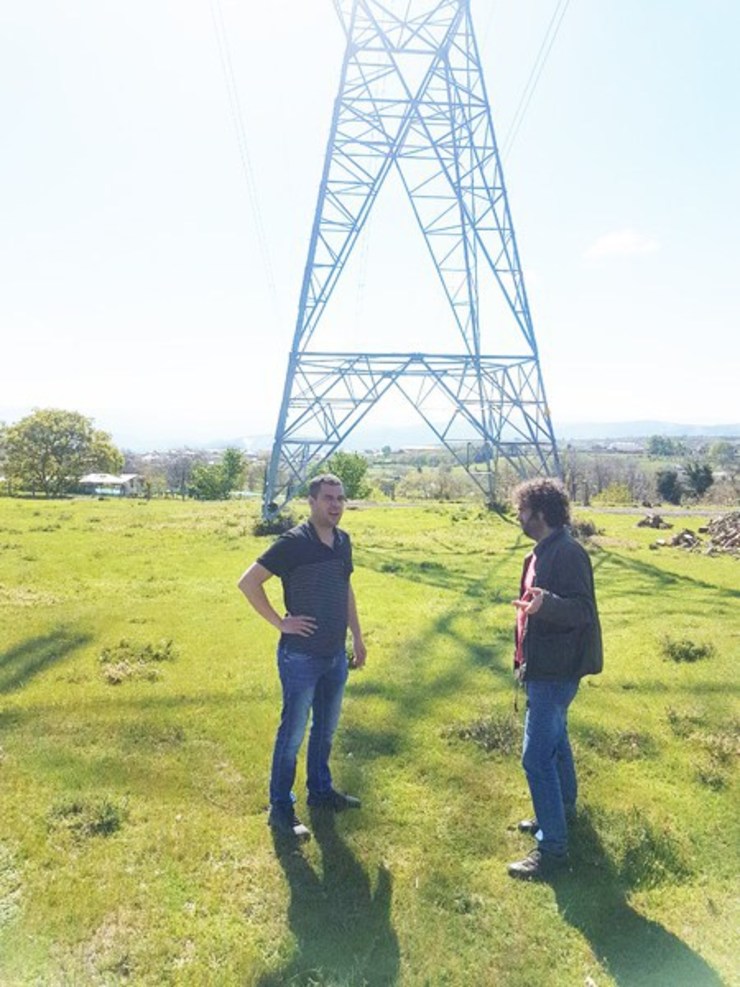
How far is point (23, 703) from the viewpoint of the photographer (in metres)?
6.41

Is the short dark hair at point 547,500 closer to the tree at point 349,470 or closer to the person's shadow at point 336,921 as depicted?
the person's shadow at point 336,921

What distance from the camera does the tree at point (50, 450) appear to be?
1969 inches

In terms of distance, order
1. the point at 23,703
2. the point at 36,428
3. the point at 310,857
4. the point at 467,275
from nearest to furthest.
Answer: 1. the point at 310,857
2. the point at 23,703
3. the point at 467,275
4. the point at 36,428

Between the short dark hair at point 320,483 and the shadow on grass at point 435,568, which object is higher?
the short dark hair at point 320,483

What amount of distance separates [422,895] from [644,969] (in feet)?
3.93

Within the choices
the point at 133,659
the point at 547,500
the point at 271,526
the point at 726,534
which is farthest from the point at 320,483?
the point at 726,534

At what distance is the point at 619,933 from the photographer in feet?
11.7

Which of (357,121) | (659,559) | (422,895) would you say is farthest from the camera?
(357,121)

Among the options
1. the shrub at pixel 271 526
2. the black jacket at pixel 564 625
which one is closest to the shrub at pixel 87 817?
the black jacket at pixel 564 625

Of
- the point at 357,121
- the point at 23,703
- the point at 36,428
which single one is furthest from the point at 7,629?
the point at 36,428

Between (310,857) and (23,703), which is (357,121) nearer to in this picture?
(23,703)

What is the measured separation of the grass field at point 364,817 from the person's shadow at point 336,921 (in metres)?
0.01

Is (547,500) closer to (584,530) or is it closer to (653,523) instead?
(584,530)

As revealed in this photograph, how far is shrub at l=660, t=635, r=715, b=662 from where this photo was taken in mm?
8216
